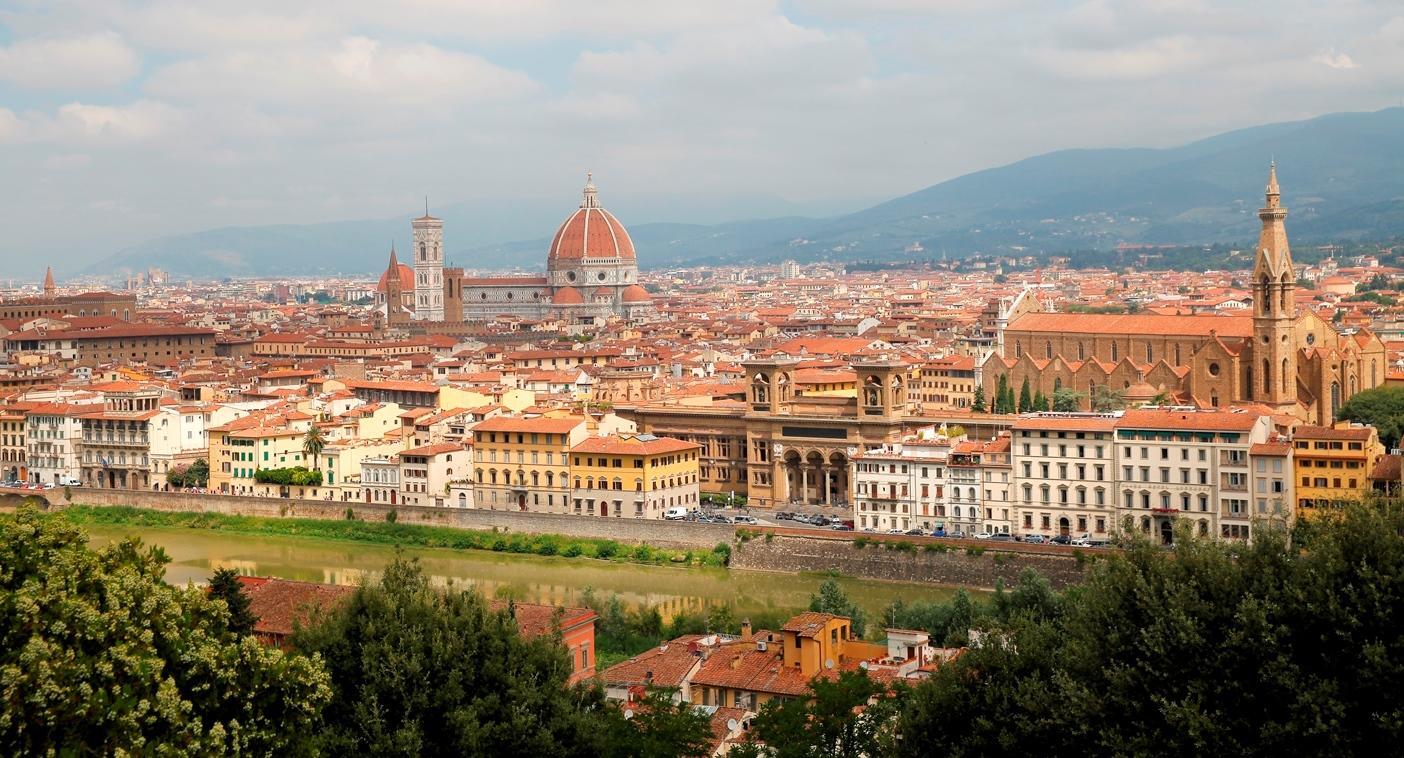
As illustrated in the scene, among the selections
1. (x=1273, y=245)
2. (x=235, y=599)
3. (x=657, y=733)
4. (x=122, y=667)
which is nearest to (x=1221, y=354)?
(x=1273, y=245)

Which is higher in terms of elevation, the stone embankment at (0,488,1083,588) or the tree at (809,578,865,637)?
the tree at (809,578,865,637)

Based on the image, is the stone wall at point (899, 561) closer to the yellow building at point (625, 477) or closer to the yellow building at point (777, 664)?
the yellow building at point (625, 477)

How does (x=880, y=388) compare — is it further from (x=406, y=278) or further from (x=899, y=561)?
(x=406, y=278)

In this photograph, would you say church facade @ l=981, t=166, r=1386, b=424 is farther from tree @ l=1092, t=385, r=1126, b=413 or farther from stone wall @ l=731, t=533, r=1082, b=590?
stone wall @ l=731, t=533, r=1082, b=590

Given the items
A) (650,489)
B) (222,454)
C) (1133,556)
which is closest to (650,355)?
(222,454)

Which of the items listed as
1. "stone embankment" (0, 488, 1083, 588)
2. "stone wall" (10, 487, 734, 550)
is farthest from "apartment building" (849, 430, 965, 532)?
"stone wall" (10, 487, 734, 550)

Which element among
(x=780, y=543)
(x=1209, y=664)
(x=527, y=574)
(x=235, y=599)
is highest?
(x=1209, y=664)
